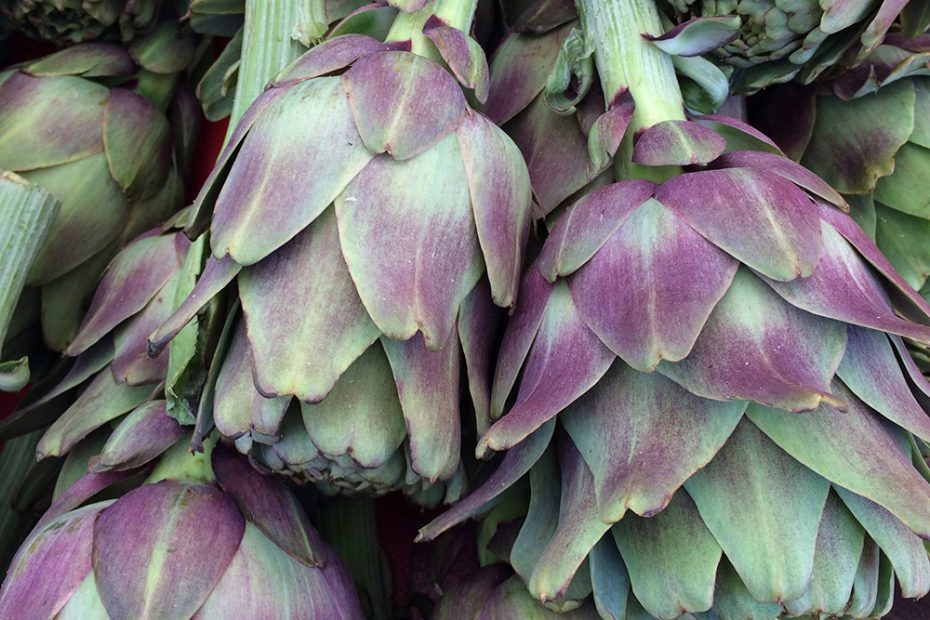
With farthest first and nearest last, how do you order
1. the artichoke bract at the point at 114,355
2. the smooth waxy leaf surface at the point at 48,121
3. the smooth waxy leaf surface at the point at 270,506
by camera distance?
1. the smooth waxy leaf surface at the point at 48,121
2. the artichoke bract at the point at 114,355
3. the smooth waxy leaf surface at the point at 270,506

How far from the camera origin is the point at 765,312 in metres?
0.52

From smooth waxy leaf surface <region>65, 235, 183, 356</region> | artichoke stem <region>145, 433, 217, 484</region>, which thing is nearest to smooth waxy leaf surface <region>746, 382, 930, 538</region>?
artichoke stem <region>145, 433, 217, 484</region>

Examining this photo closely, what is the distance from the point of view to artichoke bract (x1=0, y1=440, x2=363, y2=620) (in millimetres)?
558

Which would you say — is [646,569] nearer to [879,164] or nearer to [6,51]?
[879,164]

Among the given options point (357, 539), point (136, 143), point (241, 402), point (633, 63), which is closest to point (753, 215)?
point (633, 63)

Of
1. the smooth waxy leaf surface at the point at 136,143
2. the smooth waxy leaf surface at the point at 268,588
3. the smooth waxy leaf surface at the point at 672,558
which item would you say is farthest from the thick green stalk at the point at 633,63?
the smooth waxy leaf surface at the point at 136,143

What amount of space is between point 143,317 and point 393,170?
30cm

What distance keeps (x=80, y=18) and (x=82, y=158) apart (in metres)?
0.13

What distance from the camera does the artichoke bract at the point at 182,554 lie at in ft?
1.83

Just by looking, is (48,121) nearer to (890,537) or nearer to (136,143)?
(136,143)

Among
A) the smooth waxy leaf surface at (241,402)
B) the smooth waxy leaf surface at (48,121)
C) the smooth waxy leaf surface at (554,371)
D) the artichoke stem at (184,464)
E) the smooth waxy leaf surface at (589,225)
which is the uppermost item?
the smooth waxy leaf surface at (48,121)

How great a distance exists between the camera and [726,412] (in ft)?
1.71

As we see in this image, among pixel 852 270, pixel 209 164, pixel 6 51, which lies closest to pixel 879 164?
pixel 852 270

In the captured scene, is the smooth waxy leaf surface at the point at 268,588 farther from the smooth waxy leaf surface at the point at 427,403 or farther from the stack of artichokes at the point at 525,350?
the smooth waxy leaf surface at the point at 427,403
